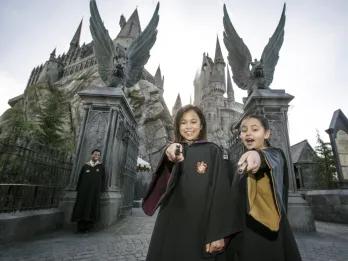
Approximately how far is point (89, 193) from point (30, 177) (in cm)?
136

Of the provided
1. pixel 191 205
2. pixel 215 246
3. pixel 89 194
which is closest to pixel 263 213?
pixel 215 246

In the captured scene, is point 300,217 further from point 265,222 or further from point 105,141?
point 105,141

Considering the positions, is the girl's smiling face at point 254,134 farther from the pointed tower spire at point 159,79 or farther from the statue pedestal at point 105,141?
the pointed tower spire at point 159,79

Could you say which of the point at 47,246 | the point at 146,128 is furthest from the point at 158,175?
the point at 146,128

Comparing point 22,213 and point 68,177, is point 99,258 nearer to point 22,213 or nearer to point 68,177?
point 22,213

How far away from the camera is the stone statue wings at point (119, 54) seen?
6785 mm

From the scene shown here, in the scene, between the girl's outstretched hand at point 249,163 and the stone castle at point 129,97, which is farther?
the stone castle at point 129,97

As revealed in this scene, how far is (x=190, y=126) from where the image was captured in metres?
2.00

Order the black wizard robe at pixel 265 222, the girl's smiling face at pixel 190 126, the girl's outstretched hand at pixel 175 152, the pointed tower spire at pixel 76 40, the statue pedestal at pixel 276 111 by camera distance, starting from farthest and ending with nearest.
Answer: the pointed tower spire at pixel 76 40 < the statue pedestal at pixel 276 111 < the girl's smiling face at pixel 190 126 < the girl's outstretched hand at pixel 175 152 < the black wizard robe at pixel 265 222

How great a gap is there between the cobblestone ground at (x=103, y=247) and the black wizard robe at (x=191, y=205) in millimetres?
1767

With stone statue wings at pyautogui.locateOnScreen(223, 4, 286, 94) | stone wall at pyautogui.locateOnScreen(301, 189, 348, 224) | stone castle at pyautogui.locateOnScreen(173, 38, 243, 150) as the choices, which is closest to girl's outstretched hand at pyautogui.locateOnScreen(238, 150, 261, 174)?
stone statue wings at pyautogui.locateOnScreen(223, 4, 286, 94)

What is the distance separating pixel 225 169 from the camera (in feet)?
5.85

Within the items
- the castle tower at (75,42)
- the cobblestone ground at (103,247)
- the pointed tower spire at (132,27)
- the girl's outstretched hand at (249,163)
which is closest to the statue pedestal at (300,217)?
the cobblestone ground at (103,247)

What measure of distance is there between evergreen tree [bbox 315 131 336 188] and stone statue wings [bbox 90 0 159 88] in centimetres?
1085
